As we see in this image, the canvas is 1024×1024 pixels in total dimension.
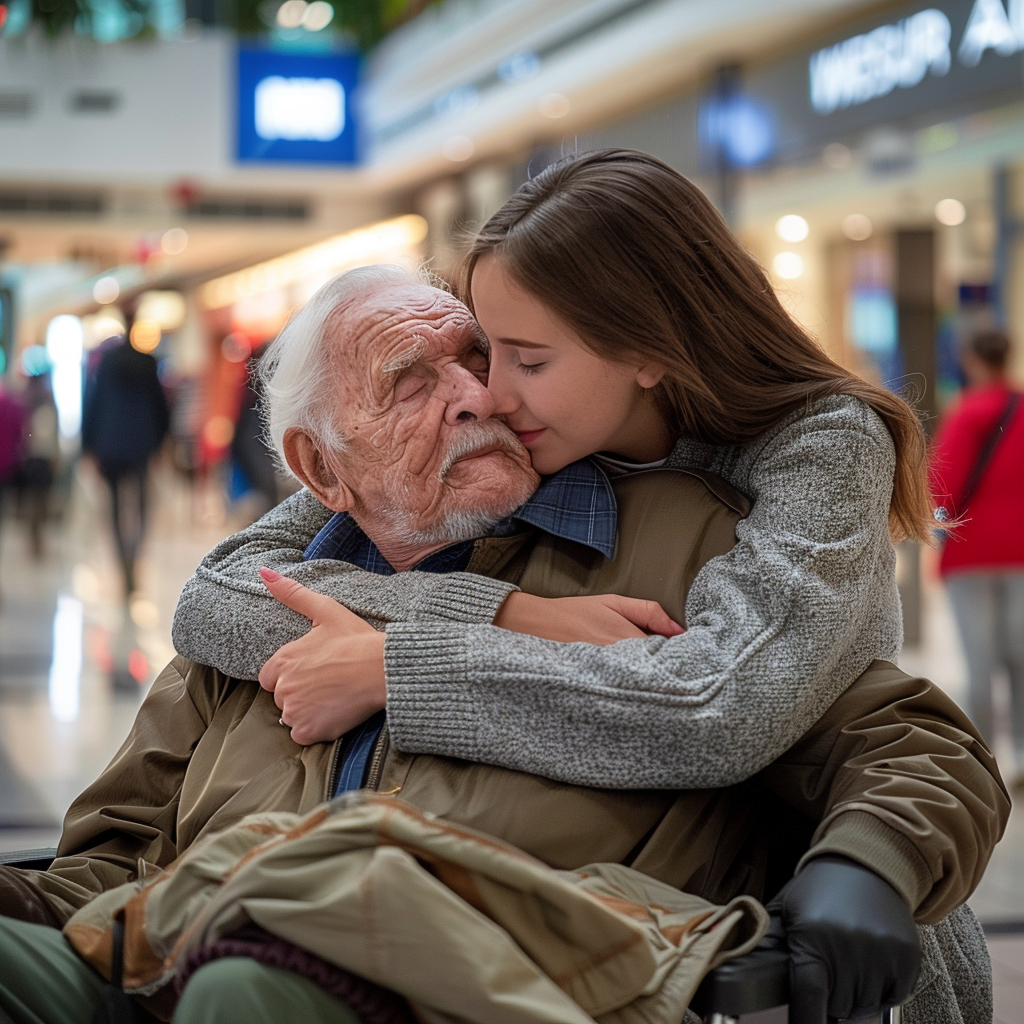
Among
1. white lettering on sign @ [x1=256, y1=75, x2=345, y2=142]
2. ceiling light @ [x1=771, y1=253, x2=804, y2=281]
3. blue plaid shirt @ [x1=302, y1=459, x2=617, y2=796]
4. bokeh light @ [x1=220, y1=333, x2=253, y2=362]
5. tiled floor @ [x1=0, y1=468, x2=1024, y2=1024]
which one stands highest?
white lettering on sign @ [x1=256, y1=75, x2=345, y2=142]

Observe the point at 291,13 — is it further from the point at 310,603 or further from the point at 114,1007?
the point at 114,1007

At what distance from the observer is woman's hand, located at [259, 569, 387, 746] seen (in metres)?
1.58

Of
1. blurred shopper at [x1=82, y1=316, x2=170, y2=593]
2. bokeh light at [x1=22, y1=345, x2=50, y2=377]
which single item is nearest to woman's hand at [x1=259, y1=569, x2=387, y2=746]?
blurred shopper at [x1=82, y1=316, x2=170, y2=593]

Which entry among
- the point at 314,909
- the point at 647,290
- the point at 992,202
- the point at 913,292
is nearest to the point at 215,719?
the point at 314,909

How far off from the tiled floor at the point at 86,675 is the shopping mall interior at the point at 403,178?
2 cm

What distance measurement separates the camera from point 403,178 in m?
15.4

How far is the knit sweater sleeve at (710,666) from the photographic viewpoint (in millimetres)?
1455

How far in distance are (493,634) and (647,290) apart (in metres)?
0.44

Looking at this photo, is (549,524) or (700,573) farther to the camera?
(549,524)

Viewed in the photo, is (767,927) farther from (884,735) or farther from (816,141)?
(816,141)

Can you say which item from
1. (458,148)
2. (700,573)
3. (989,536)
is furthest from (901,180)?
(700,573)

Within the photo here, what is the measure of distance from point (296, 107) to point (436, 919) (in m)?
14.4

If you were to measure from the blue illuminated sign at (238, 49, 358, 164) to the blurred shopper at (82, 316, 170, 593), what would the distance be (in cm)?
591

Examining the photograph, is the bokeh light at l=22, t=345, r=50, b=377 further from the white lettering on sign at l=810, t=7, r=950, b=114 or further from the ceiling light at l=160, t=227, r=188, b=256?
the white lettering on sign at l=810, t=7, r=950, b=114
